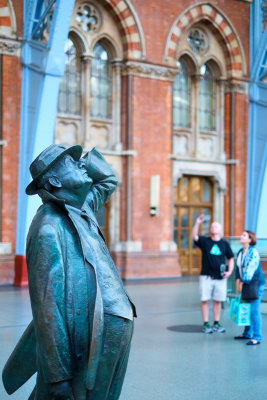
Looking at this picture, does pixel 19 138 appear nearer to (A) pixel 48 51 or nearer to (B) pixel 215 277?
(A) pixel 48 51

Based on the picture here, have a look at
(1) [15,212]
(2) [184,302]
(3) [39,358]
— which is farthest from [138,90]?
(3) [39,358]

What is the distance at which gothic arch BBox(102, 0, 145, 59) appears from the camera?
54.8 feet

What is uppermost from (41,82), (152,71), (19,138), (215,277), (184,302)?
(152,71)

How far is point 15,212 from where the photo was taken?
14.8 m

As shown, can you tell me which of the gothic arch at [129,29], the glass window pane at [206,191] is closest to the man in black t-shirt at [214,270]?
the gothic arch at [129,29]

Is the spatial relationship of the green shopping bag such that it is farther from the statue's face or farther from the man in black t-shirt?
the statue's face

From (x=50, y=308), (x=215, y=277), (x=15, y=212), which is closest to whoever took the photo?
(x=50, y=308)

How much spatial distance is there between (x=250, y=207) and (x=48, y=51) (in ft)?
30.1

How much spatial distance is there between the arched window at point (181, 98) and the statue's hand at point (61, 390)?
16.1 meters

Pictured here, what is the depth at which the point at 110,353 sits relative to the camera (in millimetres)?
2736

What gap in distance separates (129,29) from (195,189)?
5.51m

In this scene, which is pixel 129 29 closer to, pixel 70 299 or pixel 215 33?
pixel 215 33

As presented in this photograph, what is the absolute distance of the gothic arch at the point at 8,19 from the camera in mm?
14641

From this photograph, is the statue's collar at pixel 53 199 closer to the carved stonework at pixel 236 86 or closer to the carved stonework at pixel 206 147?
the carved stonework at pixel 206 147
